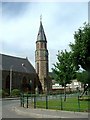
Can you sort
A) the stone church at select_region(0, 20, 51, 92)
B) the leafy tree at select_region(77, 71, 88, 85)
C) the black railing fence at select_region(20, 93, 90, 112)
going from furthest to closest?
the stone church at select_region(0, 20, 51, 92), the leafy tree at select_region(77, 71, 88, 85), the black railing fence at select_region(20, 93, 90, 112)

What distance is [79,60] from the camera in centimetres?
3272

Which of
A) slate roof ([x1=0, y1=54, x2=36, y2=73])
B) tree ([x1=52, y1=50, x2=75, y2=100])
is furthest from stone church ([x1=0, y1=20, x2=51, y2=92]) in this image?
tree ([x1=52, y1=50, x2=75, y2=100])

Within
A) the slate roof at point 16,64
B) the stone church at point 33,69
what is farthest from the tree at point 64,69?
the stone church at point 33,69

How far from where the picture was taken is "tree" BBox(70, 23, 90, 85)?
31.2 m

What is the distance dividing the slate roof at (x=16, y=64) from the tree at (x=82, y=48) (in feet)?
196

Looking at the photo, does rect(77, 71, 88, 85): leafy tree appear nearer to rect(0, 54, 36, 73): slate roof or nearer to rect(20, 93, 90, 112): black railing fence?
rect(20, 93, 90, 112): black railing fence

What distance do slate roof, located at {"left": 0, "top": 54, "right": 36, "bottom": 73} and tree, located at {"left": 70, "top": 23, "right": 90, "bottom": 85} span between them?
→ 196ft

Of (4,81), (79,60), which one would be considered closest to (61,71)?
(79,60)

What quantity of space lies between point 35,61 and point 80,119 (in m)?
92.2

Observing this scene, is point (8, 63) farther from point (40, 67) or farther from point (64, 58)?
point (64, 58)

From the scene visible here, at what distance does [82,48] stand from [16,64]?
7073cm

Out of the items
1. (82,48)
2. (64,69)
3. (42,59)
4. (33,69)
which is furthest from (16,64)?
(82,48)

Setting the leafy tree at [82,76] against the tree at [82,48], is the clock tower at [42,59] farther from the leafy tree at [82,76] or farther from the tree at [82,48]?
the tree at [82,48]

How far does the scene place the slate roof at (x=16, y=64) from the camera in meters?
94.7
